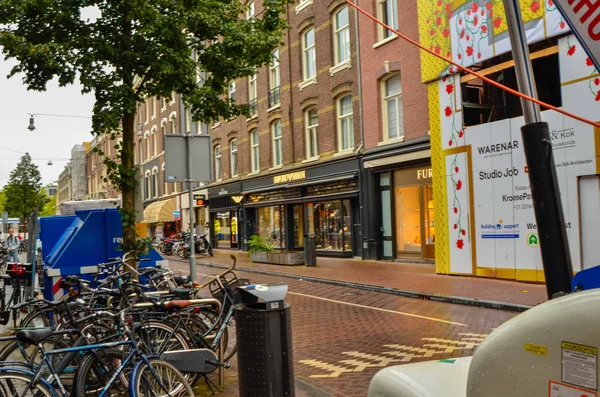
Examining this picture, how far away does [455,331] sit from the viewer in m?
8.39

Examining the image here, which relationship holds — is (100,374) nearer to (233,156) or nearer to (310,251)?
(310,251)

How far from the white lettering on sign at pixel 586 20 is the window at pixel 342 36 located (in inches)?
784

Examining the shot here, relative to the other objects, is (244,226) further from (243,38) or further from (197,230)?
(243,38)

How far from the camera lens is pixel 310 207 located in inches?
979

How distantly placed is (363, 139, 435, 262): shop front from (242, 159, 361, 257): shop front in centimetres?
114

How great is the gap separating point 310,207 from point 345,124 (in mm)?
4370

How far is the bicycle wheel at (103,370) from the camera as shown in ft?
14.3

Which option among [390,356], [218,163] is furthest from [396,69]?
[218,163]

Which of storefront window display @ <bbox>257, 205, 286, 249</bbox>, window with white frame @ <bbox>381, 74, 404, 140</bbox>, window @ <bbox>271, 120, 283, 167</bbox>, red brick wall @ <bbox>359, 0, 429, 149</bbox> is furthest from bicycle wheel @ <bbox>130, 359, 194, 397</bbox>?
window @ <bbox>271, 120, 283, 167</bbox>

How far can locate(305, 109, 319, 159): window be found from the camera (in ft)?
79.9

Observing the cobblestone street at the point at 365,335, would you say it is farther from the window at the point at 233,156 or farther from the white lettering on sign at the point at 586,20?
the window at the point at 233,156

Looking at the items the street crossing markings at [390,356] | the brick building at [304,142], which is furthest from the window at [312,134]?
the street crossing markings at [390,356]

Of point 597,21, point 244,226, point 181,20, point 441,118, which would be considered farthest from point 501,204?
point 244,226

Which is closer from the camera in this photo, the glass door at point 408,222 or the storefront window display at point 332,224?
the glass door at point 408,222
